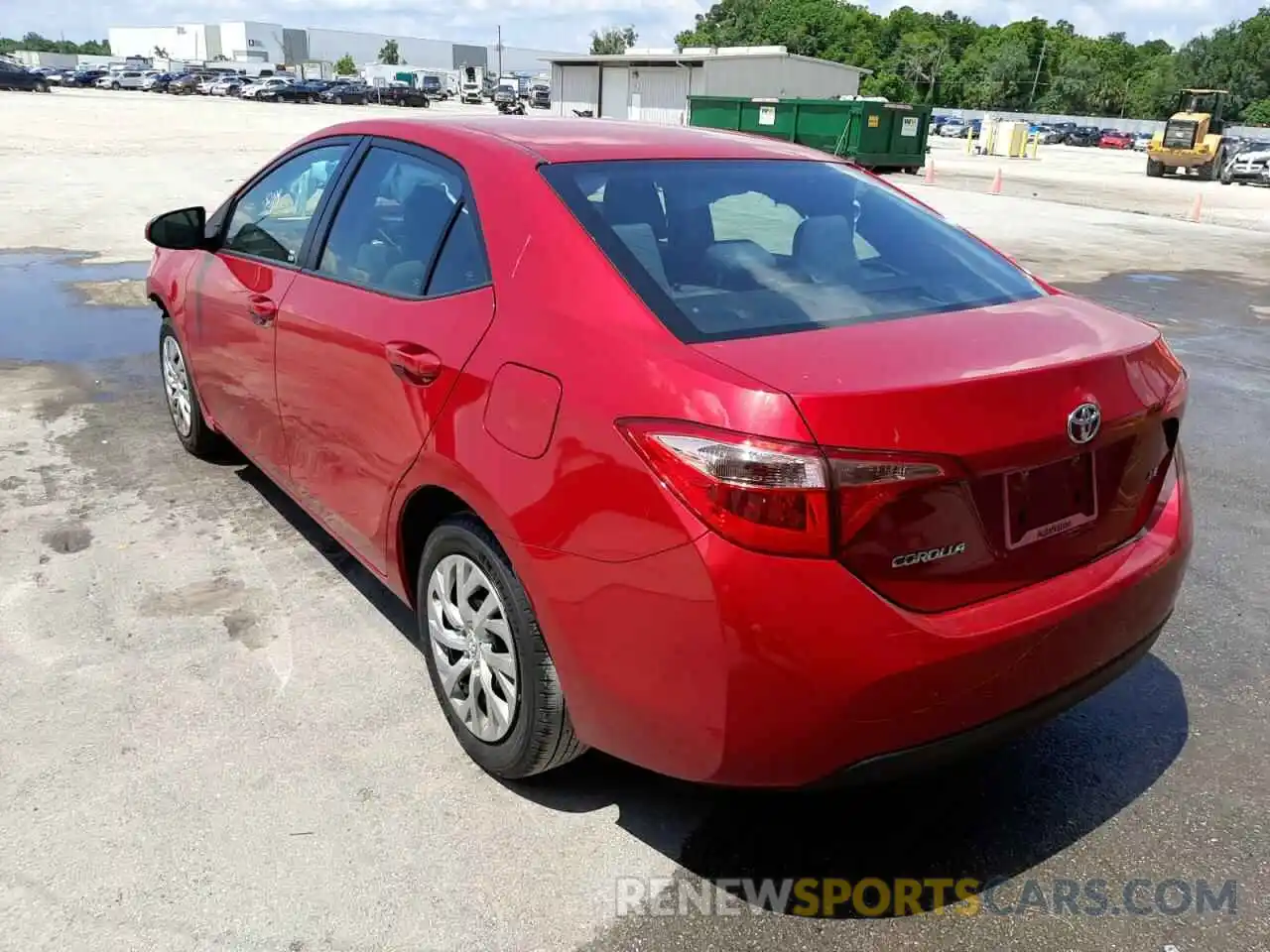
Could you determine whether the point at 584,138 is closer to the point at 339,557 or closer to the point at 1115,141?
the point at 339,557

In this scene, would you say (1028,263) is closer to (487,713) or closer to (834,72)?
(487,713)

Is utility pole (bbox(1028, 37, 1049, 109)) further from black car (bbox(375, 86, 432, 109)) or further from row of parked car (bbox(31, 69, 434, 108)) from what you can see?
black car (bbox(375, 86, 432, 109))

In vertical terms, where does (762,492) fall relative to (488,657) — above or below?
above

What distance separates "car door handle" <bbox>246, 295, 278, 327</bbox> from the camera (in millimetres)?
3637

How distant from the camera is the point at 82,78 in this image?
7281 centimetres

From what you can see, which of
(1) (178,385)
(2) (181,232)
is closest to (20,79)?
(1) (178,385)

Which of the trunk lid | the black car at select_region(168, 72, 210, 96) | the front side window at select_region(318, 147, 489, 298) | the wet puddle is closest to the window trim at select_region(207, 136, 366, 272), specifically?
the front side window at select_region(318, 147, 489, 298)

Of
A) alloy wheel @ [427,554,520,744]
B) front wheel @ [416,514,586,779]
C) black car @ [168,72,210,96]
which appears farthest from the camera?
black car @ [168,72,210,96]

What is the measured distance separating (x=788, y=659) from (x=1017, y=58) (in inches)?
4584

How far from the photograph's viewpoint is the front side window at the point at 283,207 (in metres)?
3.70

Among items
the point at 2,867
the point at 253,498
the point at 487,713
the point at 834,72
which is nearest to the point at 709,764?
the point at 487,713

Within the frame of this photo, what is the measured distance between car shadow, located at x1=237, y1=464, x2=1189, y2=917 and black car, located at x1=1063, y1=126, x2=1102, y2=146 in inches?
3049

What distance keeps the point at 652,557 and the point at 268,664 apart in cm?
187

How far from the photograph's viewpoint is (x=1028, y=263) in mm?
13523
